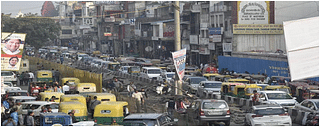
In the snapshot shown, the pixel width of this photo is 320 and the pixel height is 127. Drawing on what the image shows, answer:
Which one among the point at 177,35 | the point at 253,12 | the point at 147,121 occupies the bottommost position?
the point at 147,121

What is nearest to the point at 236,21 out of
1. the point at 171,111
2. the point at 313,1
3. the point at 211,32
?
the point at 211,32

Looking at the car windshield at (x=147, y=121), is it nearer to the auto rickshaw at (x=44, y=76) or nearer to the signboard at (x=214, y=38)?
the auto rickshaw at (x=44, y=76)

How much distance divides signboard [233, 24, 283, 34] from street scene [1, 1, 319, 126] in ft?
0.36

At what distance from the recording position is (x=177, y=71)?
75.6 feet

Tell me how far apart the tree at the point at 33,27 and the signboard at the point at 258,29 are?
4009 centimetres

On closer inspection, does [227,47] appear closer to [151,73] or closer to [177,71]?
[151,73]

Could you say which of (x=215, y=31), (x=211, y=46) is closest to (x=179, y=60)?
(x=215, y=31)

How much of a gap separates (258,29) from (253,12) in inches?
101

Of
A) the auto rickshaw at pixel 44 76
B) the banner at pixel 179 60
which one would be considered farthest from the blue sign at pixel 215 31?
the banner at pixel 179 60

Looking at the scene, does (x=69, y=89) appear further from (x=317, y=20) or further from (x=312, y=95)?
(x=317, y=20)

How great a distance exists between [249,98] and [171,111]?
8.18m

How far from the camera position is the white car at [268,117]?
18.6 meters

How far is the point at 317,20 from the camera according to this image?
10.5 m

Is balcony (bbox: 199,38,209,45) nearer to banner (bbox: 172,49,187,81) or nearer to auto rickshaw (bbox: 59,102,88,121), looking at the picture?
banner (bbox: 172,49,187,81)
